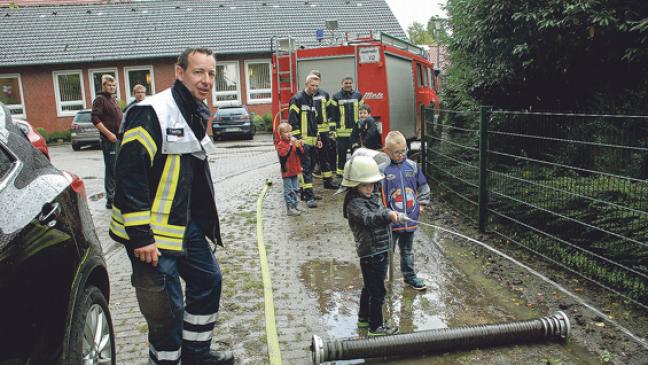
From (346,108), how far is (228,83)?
69.0ft

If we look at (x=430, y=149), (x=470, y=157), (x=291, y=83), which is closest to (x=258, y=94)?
(x=291, y=83)

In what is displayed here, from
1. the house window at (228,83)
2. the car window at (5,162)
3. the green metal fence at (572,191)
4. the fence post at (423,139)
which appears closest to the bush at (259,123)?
the house window at (228,83)

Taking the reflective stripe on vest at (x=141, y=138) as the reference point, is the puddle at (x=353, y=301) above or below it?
below

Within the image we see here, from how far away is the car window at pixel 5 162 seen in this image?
2.90 m

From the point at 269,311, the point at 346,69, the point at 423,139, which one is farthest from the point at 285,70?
the point at 269,311

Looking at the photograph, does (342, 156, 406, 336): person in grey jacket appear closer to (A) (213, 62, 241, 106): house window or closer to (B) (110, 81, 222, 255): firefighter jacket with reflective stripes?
(B) (110, 81, 222, 255): firefighter jacket with reflective stripes

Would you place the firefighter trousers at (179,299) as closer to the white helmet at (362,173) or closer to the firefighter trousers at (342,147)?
the white helmet at (362,173)

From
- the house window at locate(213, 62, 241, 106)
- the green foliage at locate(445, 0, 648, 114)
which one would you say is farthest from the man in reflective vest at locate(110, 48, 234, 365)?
the house window at locate(213, 62, 241, 106)

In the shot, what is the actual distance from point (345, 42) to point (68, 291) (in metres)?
9.83

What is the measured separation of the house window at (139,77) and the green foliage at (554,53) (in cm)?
2323

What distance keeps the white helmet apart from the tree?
71.8 m

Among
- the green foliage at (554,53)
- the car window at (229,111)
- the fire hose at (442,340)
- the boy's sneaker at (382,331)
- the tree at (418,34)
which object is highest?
the tree at (418,34)

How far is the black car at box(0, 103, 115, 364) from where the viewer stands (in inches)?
96.7

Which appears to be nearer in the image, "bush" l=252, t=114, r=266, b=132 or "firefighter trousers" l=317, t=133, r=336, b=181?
"firefighter trousers" l=317, t=133, r=336, b=181
